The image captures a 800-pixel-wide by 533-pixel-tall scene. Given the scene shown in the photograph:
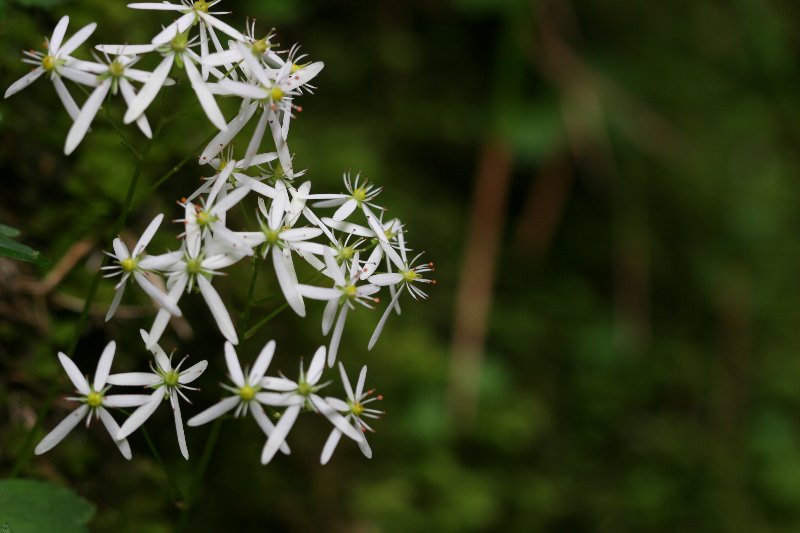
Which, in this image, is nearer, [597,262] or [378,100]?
[378,100]

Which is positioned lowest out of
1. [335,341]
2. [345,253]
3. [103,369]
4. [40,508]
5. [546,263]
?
[40,508]

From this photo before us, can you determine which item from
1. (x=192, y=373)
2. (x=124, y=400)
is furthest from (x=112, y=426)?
(x=192, y=373)

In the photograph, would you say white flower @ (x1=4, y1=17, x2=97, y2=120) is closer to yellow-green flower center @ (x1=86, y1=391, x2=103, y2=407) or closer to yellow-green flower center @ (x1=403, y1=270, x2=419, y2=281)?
yellow-green flower center @ (x1=86, y1=391, x2=103, y2=407)

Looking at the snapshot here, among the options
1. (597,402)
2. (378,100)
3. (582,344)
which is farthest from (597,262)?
(378,100)

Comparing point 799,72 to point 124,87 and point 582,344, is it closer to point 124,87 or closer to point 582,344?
point 582,344

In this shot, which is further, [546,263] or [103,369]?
[546,263]

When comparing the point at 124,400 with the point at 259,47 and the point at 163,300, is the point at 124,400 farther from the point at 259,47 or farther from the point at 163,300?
the point at 259,47

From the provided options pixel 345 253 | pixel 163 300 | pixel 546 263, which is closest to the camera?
pixel 163 300
